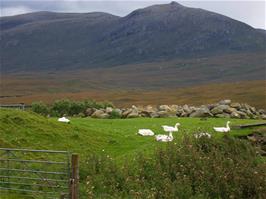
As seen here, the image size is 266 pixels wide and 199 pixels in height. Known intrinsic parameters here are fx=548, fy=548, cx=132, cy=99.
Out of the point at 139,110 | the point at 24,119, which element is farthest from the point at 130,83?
the point at 24,119

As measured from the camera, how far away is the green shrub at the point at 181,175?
57.3 feet

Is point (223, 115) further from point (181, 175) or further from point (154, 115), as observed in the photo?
point (181, 175)

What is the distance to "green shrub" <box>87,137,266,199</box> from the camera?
17.5 metres

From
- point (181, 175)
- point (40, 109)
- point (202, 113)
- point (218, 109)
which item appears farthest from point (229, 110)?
point (181, 175)

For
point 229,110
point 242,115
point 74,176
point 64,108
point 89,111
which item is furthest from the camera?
point 64,108

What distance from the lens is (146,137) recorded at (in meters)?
27.6

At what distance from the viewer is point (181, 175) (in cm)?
1900

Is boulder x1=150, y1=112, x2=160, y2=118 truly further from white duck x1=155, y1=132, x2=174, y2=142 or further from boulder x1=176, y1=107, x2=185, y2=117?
white duck x1=155, y1=132, x2=174, y2=142

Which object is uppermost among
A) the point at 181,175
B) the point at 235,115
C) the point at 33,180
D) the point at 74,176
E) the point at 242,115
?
the point at 74,176

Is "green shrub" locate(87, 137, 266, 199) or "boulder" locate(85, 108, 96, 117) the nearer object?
"green shrub" locate(87, 137, 266, 199)

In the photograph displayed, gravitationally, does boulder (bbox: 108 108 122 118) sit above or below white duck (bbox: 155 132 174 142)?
below

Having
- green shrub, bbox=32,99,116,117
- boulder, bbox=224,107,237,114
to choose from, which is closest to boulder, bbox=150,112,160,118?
boulder, bbox=224,107,237,114

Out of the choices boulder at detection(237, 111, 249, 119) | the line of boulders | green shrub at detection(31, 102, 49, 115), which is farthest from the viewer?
green shrub at detection(31, 102, 49, 115)

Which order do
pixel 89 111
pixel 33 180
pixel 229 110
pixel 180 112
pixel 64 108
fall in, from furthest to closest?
pixel 64 108 < pixel 89 111 < pixel 180 112 < pixel 229 110 < pixel 33 180
